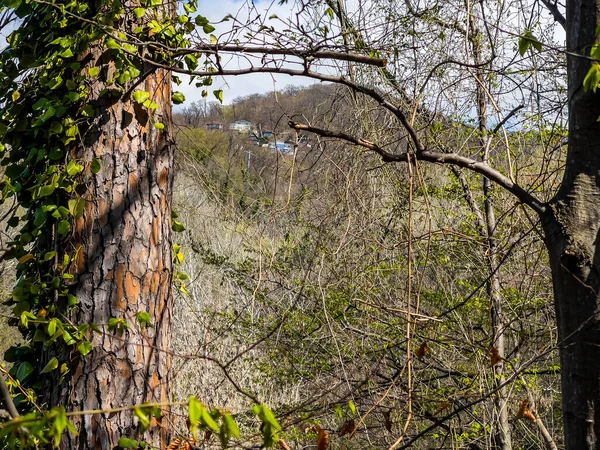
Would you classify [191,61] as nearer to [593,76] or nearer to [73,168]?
[73,168]

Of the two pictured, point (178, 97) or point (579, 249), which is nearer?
point (579, 249)

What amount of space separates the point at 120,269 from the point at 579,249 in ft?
5.89

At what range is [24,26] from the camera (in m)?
2.71

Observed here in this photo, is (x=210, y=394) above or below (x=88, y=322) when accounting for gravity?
below

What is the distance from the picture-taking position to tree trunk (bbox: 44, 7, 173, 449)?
252 centimetres

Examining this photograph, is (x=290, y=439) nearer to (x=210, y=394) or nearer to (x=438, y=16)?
(x=210, y=394)

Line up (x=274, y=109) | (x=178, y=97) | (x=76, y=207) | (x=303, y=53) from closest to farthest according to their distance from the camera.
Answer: (x=303, y=53) → (x=76, y=207) → (x=178, y=97) → (x=274, y=109)

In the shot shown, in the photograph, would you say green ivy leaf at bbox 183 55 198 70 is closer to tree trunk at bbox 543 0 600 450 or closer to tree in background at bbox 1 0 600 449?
tree in background at bbox 1 0 600 449

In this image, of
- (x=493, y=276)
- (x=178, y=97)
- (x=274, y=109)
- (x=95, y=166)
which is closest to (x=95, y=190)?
(x=95, y=166)

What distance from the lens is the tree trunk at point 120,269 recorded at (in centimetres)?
252

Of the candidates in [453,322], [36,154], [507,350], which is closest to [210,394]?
[453,322]

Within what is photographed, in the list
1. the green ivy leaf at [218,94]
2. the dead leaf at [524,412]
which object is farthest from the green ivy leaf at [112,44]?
the dead leaf at [524,412]

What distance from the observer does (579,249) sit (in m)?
1.93

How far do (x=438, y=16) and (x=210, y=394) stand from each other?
163 inches
